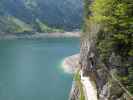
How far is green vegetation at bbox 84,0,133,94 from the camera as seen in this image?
1505 inches

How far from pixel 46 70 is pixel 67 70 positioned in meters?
8.57

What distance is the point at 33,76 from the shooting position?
12731 cm

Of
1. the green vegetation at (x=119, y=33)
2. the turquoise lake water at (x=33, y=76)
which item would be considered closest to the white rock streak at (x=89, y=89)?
the green vegetation at (x=119, y=33)

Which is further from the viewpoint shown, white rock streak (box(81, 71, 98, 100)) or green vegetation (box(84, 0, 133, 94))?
white rock streak (box(81, 71, 98, 100))

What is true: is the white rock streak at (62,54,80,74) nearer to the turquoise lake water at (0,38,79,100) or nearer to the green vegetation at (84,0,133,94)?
the turquoise lake water at (0,38,79,100)

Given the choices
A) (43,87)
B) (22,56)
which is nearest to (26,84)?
(43,87)

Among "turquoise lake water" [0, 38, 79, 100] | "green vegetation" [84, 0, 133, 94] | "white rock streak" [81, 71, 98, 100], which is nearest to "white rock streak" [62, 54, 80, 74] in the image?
"turquoise lake water" [0, 38, 79, 100]

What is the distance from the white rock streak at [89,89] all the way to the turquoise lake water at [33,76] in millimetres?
30024

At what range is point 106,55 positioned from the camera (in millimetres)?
44812

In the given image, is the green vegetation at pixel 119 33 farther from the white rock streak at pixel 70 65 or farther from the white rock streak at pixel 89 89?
the white rock streak at pixel 70 65

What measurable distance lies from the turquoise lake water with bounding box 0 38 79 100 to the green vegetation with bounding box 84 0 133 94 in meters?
52.9

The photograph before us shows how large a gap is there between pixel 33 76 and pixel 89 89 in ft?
238

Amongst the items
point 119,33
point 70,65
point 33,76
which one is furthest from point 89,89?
point 70,65

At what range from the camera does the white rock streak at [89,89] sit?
52888 mm
